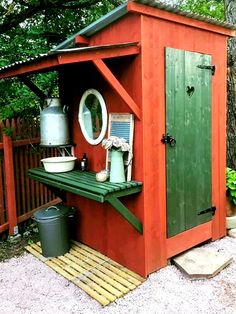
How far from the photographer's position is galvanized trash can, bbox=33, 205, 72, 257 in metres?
3.68

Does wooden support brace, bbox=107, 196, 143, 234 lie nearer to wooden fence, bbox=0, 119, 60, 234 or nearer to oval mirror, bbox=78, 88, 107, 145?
oval mirror, bbox=78, 88, 107, 145

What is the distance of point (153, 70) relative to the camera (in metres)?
3.07

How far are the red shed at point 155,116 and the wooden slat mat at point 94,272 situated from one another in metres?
0.11

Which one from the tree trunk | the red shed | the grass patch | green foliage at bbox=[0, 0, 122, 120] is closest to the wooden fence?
the grass patch

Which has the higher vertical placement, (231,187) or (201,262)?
(231,187)

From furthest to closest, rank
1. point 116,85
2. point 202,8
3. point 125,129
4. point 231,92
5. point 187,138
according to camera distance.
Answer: point 202,8 < point 231,92 < point 187,138 < point 125,129 < point 116,85

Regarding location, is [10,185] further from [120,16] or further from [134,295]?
[120,16]

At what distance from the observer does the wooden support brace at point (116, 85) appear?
2.86 meters

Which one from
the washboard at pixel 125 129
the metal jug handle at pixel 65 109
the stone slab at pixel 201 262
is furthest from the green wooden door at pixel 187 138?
the metal jug handle at pixel 65 109

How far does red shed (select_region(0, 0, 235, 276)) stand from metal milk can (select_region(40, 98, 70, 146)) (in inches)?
8.8

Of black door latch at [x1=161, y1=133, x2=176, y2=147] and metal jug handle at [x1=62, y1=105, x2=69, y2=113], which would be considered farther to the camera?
metal jug handle at [x1=62, y1=105, x2=69, y2=113]

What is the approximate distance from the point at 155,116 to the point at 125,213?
98 centimetres

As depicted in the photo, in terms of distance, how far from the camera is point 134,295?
2965mm

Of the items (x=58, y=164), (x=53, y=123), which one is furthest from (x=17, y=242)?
(x=53, y=123)
